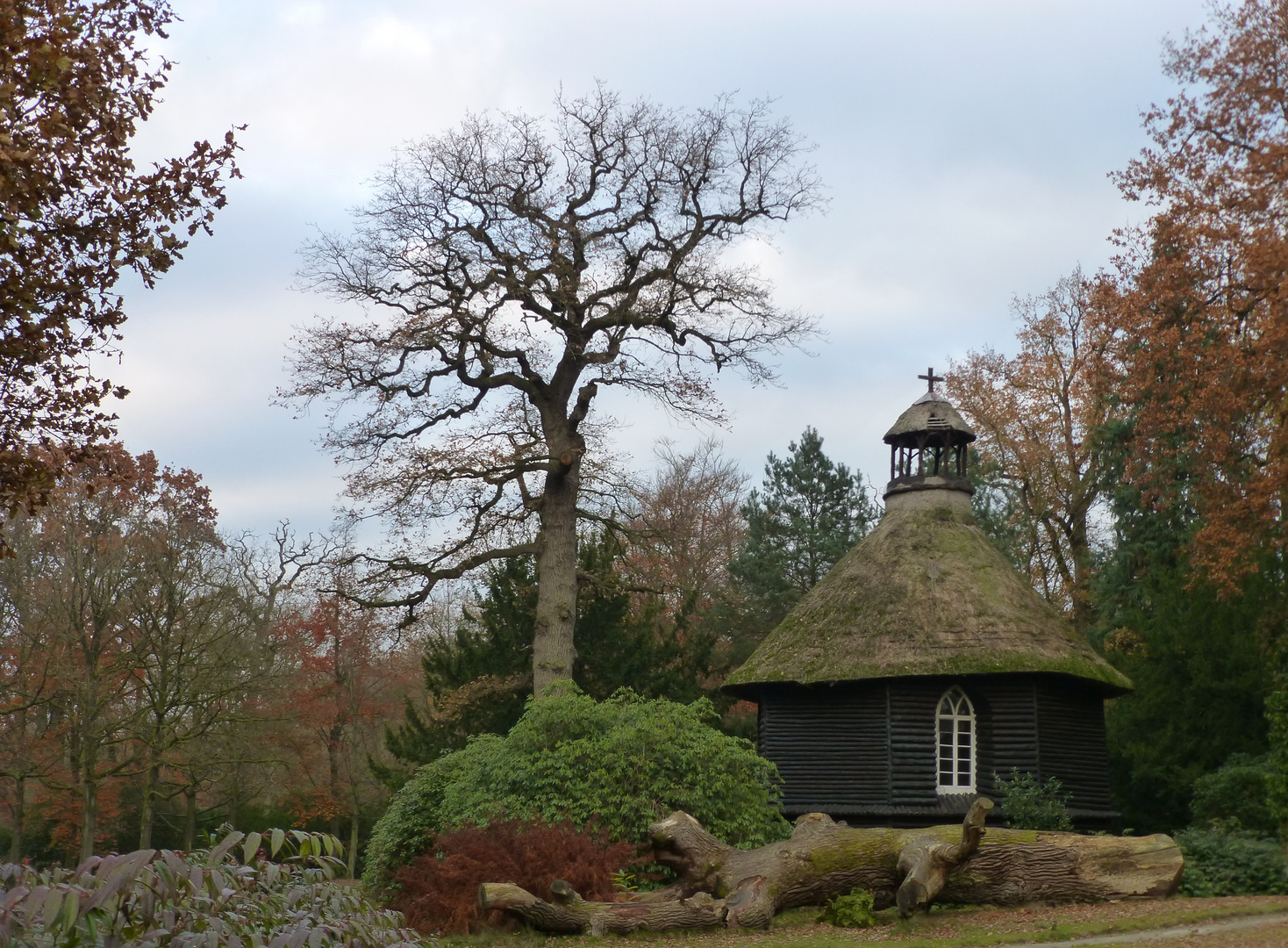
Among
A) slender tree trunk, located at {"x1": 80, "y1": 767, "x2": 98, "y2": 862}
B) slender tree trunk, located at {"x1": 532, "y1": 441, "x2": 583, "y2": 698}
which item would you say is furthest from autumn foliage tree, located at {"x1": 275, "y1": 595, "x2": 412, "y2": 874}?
slender tree trunk, located at {"x1": 532, "y1": 441, "x2": 583, "y2": 698}

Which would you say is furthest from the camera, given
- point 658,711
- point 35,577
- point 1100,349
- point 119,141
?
point 35,577

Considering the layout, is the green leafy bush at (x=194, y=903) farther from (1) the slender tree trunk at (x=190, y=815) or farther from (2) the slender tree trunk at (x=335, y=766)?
(2) the slender tree trunk at (x=335, y=766)

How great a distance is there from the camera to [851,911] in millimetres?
13516

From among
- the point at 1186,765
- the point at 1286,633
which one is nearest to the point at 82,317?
the point at 1286,633

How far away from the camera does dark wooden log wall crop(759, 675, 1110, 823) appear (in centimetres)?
2008

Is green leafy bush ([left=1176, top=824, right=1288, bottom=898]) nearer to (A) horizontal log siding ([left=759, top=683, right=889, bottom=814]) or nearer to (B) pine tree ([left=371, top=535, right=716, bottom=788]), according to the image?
(A) horizontal log siding ([left=759, top=683, right=889, bottom=814])

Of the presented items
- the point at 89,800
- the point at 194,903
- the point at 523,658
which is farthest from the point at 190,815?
the point at 194,903

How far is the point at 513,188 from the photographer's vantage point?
2270cm

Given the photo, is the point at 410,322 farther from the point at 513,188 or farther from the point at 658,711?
the point at 658,711

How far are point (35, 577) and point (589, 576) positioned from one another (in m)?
14.1

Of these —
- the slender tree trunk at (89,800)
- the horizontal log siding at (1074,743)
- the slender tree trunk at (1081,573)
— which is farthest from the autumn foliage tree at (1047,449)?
the slender tree trunk at (89,800)

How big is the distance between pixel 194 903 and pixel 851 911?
1105 centimetres

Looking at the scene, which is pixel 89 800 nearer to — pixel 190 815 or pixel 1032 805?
pixel 190 815

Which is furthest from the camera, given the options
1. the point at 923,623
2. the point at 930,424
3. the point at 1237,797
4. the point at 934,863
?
the point at 930,424
